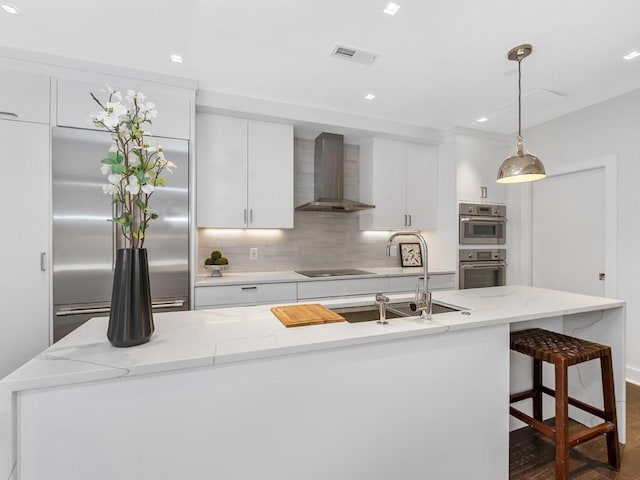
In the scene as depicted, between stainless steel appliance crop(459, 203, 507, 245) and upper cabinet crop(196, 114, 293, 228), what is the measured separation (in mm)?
2134

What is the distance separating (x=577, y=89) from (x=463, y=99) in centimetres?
98

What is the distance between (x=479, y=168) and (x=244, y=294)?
10.5ft

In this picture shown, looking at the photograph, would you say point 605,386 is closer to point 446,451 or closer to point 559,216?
point 446,451

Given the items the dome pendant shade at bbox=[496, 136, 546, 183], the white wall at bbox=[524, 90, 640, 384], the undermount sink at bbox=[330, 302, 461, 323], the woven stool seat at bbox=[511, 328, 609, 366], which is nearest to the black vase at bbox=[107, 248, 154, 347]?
the undermount sink at bbox=[330, 302, 461, 323]

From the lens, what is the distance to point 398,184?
380 centimetres

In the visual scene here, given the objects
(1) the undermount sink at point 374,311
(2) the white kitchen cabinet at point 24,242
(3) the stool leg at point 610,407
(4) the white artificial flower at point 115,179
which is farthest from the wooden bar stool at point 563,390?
(2) the white kitchen cabinet at point 24,242

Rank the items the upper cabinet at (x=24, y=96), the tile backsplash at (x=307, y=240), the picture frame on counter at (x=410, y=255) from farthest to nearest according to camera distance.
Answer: the picture frame on counter at (x=410, y=255), the tile backsplash at (x=307, y=240), the upper cabinet at (x=24, y=96)

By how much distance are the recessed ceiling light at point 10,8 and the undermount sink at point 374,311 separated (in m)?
2.58

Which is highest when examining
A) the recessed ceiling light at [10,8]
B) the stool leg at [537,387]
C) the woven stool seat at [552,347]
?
the recessed ceiling light at [10,8]

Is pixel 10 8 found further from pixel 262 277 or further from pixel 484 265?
pixel 484 265

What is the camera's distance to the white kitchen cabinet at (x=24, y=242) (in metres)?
2.21

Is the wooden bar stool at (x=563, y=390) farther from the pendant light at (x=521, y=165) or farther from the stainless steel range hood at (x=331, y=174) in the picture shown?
the stainless steel range hood at (x=331, y=174)

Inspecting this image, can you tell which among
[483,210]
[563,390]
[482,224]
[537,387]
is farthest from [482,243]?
[563,390]

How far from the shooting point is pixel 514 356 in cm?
208
